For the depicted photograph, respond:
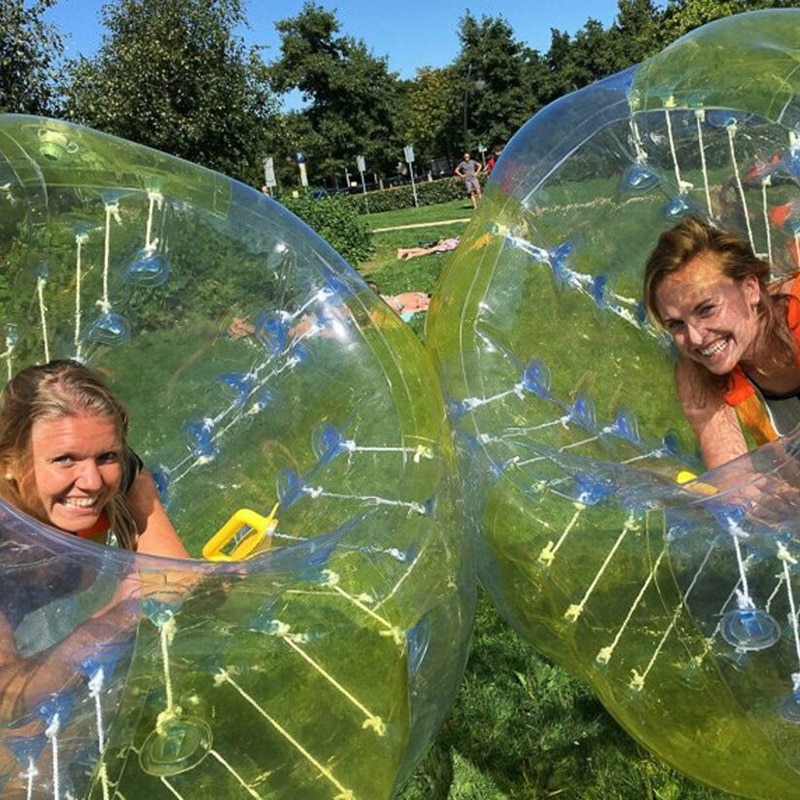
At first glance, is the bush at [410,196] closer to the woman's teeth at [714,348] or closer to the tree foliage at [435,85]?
the tree foliage at [435,85]

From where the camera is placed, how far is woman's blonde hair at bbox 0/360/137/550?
1.82 m

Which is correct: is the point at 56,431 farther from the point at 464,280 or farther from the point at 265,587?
Answer: the point at 464,280

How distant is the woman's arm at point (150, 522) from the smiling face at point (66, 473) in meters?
0.24

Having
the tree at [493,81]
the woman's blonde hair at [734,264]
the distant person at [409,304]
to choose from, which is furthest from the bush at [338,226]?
the tree at [493,81]

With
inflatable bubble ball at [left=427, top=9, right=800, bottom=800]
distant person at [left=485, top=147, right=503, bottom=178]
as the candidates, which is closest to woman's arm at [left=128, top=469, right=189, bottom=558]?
inflatable bubble ball at [left=427, top=9, right=800, bottom=800]

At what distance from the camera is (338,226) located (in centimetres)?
1260

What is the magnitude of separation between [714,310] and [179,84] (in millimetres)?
11177

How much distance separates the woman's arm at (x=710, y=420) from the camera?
7.47 ft

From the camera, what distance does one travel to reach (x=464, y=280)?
2.16 m

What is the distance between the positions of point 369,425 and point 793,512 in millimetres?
857

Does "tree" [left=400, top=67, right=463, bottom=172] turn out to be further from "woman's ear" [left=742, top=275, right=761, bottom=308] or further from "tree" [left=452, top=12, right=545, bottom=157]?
"woman's ear" [left=742, top=275, right=761, bottom=308]

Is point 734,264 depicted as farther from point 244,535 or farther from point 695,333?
point 244,535

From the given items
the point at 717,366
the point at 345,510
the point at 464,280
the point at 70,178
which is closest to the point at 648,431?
the point at 717,366

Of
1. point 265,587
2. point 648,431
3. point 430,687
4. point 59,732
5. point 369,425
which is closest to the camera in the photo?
point 59,732
